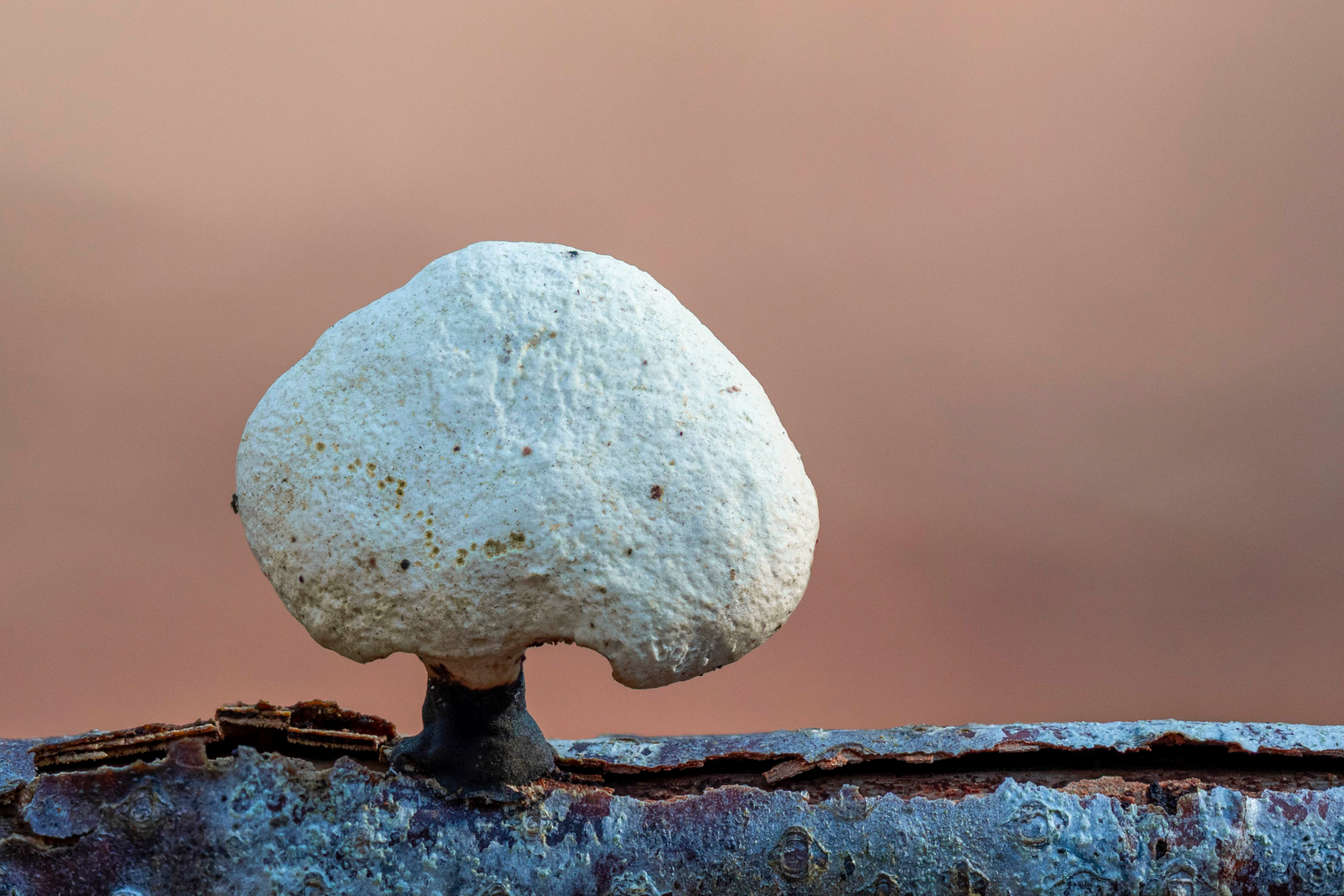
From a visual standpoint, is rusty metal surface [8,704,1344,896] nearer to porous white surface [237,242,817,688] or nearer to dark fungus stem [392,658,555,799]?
dark fungus stem [392,658,555,799]

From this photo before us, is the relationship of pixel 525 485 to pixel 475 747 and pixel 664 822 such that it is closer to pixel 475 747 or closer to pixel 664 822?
pixel 475 747

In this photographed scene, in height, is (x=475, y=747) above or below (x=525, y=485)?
below

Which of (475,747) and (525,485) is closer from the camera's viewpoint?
(525,485)

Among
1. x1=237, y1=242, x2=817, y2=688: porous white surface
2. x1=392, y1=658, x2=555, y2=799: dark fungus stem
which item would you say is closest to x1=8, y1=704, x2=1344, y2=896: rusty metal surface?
x1=392, y1=658, x2=555, y2=799: dark fungus stem

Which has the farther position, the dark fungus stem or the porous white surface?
the dark fungus stem

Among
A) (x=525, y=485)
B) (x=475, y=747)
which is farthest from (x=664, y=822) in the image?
(x=525, y=485)

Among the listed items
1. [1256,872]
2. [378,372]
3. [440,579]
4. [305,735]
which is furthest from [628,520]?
[1256,872]
